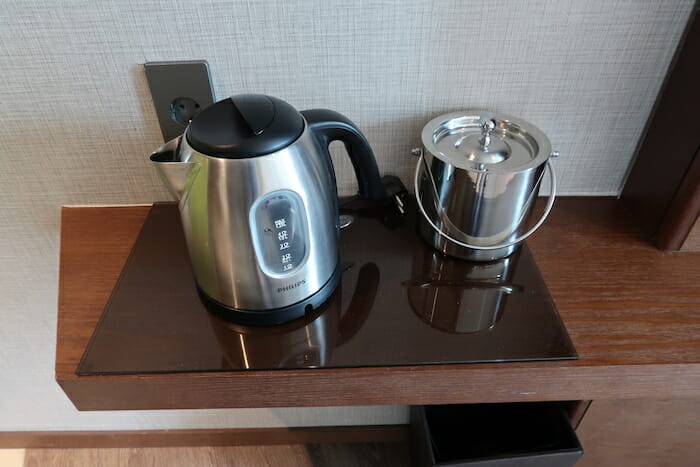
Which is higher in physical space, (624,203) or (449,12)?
(449,12)

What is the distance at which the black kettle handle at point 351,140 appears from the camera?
0.55 m

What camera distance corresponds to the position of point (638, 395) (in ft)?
1.91

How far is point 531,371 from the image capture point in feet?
1.81

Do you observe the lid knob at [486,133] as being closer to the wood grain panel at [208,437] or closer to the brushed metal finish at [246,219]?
the brushed metal finish at [246,219]

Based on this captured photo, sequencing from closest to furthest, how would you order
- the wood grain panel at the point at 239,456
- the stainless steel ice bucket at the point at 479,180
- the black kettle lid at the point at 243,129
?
1. the black kettle lid at the point at 243,129
2. the stainless steel ice bucket at the point at 479,180
3. the wood grain panel at the point at 239,456

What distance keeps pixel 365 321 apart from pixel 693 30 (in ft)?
1.76

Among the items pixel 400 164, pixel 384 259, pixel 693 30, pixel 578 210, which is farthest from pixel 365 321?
pixel 693 30

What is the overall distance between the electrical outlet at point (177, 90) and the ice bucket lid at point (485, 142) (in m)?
0.29

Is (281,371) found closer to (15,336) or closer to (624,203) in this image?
(624,203)

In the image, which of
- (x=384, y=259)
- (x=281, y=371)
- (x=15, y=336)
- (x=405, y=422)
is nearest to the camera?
(x=281, y=371)

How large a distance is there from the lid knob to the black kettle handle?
14 centimetres

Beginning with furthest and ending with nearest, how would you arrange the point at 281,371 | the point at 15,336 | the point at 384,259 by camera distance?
1. the point at 15,336
2. the point at 384,259
3. the point at 281,371

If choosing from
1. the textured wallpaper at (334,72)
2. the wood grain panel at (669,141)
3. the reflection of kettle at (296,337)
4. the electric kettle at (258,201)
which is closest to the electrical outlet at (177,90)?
the textured wallpaper at (334,72)

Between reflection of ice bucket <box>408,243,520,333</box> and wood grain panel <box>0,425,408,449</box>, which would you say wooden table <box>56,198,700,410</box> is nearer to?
reflection of ice bucket <box>408,243,520,333</box>
